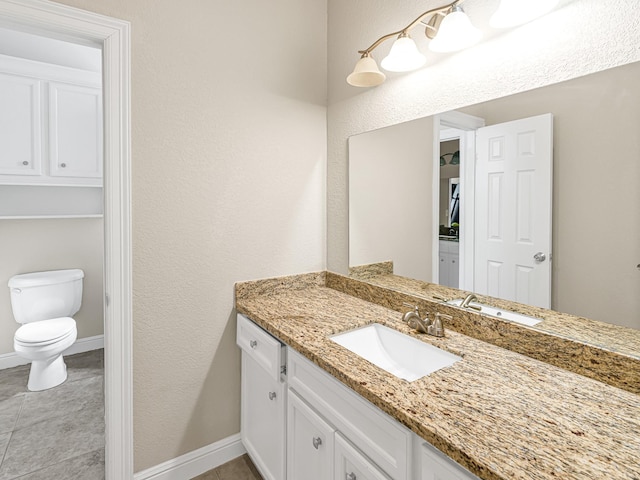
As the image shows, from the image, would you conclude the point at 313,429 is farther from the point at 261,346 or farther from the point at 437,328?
the point at 437,328

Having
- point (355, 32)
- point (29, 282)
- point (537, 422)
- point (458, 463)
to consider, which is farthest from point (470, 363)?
point (29, 282)

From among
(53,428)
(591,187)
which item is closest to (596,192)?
(591,187)

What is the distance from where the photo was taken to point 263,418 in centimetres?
151

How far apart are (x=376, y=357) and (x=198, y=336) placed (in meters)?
0.87

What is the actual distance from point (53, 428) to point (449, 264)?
2417 millimetres

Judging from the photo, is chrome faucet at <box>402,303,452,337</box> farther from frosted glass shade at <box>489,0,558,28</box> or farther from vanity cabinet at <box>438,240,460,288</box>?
frosted glass shade at <box>489,0,558,28</box>

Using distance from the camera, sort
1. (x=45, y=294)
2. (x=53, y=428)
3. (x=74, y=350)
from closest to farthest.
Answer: (x=53, y=428) → (x=45, y=294) → (x=74, y=350)

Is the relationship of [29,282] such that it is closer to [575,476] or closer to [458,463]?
[458,463]

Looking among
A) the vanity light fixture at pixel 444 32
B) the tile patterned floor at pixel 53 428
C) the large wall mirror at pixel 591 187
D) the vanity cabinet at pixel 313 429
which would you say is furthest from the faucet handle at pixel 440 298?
the tile patterned floor at pixel 53 428

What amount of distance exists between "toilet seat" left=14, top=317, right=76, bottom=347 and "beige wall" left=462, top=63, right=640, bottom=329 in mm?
2919

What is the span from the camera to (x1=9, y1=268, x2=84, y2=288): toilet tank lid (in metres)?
2.60

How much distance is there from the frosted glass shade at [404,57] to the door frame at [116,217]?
1.09 meters

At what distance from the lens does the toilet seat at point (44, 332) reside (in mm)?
2287

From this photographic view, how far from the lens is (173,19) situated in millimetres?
1506
